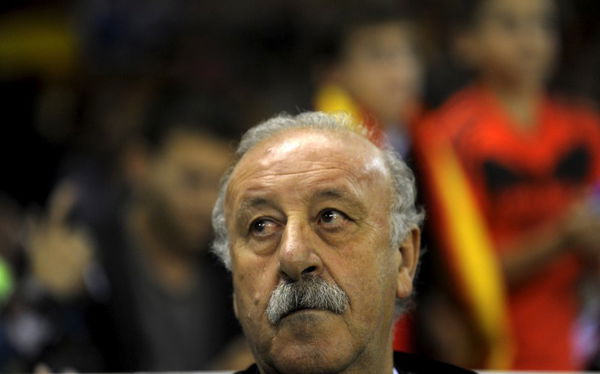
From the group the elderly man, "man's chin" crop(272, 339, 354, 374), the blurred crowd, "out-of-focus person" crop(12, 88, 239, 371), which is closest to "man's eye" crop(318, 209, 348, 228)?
the elderly man

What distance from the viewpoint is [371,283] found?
252 cm

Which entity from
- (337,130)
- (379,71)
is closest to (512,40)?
(379,71)

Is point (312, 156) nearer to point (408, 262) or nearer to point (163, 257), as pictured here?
point (408, 262)

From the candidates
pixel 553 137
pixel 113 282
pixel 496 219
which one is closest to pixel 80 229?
pixel 113 282

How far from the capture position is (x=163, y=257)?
4.32m

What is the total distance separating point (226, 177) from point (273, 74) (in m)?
3.11

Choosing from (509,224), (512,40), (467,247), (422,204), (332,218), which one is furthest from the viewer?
(512,40)

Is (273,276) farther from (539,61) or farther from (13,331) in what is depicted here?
(539,61)

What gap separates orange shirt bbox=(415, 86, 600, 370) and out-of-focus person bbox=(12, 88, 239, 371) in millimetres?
829

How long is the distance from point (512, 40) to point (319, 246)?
2361mm

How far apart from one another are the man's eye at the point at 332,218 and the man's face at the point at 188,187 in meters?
1.78

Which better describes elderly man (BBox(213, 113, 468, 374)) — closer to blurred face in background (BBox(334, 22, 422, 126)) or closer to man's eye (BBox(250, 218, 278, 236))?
man's eye (BBox(250, 218, 278, 236))

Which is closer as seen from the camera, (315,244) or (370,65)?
(315,244)

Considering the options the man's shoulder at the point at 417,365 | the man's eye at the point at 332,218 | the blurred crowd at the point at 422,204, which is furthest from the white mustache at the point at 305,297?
the blurred crowd at the point at 422,204
